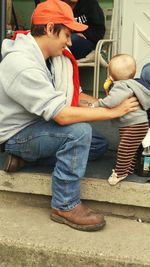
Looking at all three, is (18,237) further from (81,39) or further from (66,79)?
(81,39)

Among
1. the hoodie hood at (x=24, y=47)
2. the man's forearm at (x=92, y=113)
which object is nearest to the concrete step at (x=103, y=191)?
the man's forearm at (x=92, y=113)

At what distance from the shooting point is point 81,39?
449 centimetres

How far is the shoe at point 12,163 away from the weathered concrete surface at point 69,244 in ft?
0.93

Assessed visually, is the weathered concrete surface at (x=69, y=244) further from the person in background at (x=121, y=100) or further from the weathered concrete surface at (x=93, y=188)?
the person in background at (x=121, y=100)

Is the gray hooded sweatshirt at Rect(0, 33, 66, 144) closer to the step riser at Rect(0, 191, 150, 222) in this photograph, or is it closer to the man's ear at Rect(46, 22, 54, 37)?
the man's ear at Rect(46, 22, 54, 37)

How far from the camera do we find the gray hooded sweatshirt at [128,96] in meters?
2.65

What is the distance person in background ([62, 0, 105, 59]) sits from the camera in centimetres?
459

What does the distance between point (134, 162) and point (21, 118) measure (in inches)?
27.2

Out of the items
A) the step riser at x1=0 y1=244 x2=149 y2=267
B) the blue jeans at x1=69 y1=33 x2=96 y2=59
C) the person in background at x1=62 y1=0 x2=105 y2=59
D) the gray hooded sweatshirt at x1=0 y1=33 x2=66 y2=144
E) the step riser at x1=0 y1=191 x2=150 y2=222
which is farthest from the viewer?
the person in background at x1=62 y1=0 x2=105 y2=59

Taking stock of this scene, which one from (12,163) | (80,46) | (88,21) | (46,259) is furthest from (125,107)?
(88,21)

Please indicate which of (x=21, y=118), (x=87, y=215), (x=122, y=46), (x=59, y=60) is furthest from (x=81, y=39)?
(x=87, y=215)

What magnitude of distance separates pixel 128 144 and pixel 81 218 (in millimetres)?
474

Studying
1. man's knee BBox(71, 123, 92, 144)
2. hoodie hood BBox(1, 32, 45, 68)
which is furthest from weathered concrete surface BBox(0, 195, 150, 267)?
hoodie hood BBox(1, 32, 45, 68)

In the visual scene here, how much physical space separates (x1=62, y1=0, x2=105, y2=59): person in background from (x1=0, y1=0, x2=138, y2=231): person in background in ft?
5.93
